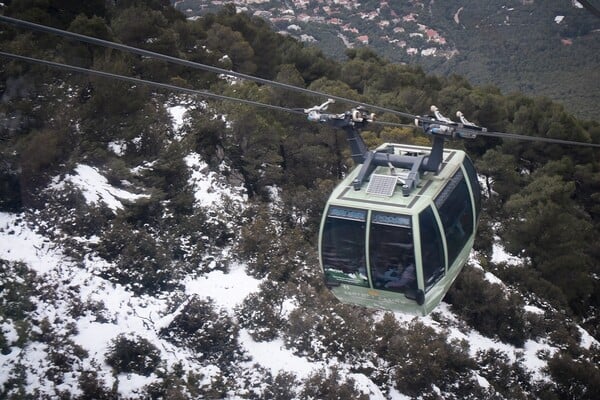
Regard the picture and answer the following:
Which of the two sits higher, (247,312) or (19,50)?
(19,50)

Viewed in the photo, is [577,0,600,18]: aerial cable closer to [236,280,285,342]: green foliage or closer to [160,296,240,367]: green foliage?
[160,296,240,367]: green foliage

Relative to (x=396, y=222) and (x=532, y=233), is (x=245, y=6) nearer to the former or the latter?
(x=532, y=233)

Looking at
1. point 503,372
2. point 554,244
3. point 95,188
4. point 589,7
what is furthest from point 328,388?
point 554,244

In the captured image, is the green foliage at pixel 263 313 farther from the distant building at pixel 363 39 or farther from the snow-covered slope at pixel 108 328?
the distant building at pixel 363 39

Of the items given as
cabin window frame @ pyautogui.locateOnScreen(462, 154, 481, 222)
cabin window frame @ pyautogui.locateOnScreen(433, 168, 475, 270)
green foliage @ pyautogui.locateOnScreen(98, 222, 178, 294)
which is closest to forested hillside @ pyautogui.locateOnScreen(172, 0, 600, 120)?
green foliage @ pyautogui.locateOnScreen(98, 222, 178, 294)

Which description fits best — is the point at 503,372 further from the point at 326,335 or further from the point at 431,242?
the point at 431,242

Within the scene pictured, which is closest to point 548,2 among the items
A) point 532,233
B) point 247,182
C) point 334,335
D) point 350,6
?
point 350,6
